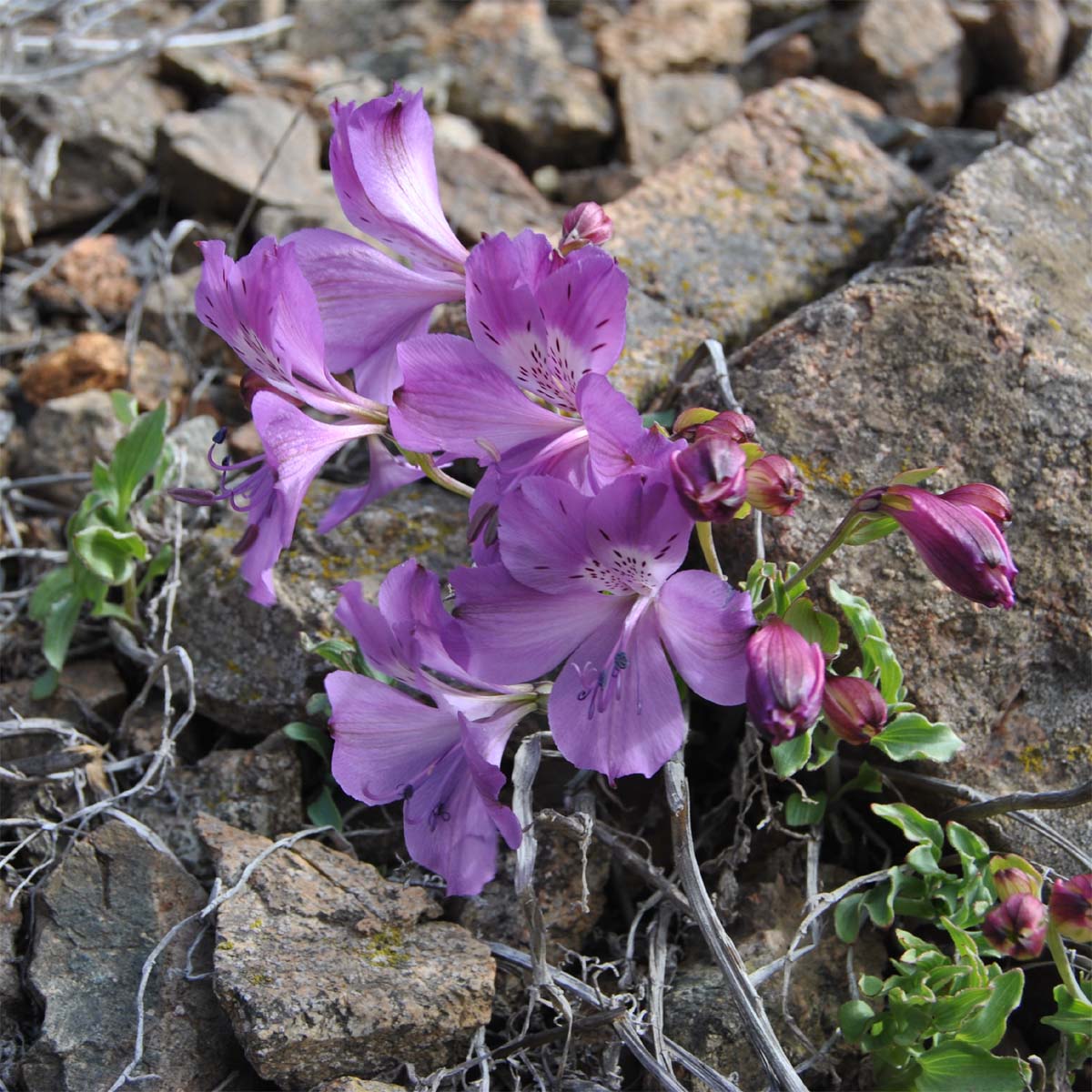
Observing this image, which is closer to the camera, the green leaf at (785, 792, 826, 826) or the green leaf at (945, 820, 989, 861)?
the green leaf at (945, 820, 989, 861)

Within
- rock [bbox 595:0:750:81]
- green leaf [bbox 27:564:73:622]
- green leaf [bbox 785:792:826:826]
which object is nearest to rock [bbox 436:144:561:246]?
rock [bbox 595:0:750:81]

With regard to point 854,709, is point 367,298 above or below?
above

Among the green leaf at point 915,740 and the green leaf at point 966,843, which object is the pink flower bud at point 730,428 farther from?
the green leaf at point 966,843

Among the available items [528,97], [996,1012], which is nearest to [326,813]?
[996,1012]

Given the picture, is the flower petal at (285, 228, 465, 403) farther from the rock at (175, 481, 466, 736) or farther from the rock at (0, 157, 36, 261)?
the rock at (0, 157, 36, 261)

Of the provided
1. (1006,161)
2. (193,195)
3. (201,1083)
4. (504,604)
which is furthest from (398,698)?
(193,195)

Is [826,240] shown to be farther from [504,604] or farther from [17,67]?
[17,67]

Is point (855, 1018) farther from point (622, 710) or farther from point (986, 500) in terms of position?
point (986, 500)

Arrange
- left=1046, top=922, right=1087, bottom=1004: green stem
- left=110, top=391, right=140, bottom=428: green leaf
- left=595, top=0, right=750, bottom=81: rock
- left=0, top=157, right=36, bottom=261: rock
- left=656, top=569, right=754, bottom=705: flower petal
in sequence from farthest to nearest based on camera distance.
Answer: left=595, top=0, right=750, bottom=81: rock
left=0, top=157, right=36, bottom=261: rock
left=110, top=391, right=140, bottom=428: green leaf
left=1046, top=922, right=1087, bottom=1004: green stem
left=656, top=569, right=754, bottom=705: flower petal
